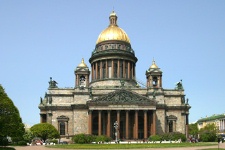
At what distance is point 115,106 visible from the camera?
8538 cm

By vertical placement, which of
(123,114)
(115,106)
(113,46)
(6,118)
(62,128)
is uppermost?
(113,46)

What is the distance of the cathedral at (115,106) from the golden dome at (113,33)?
19.1 ft

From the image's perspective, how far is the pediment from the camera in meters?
85.4

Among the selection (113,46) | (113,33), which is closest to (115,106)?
(113,46)

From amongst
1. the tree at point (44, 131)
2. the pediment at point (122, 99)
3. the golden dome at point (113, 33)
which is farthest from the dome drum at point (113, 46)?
the tree at point (44, 131)

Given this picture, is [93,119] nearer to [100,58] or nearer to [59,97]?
[59,97]

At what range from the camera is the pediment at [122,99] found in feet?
280

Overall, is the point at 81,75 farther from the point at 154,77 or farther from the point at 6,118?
the point at 6,118

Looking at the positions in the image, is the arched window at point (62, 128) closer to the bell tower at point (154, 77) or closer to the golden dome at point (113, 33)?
the bell tower at point (154, 77)

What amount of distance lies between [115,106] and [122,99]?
8.58ft

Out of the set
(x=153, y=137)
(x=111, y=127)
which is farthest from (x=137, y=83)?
(x=153, y=137)

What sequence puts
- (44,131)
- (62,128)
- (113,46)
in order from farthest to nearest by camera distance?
(113,46) → (62,128) → (44,131)

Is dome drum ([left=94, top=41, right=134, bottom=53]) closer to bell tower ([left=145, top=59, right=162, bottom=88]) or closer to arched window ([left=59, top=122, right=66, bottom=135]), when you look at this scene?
bell tower ([left=145, top=59, right=162, bottom=88])

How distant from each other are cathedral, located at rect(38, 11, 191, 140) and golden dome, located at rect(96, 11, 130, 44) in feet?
19.1
